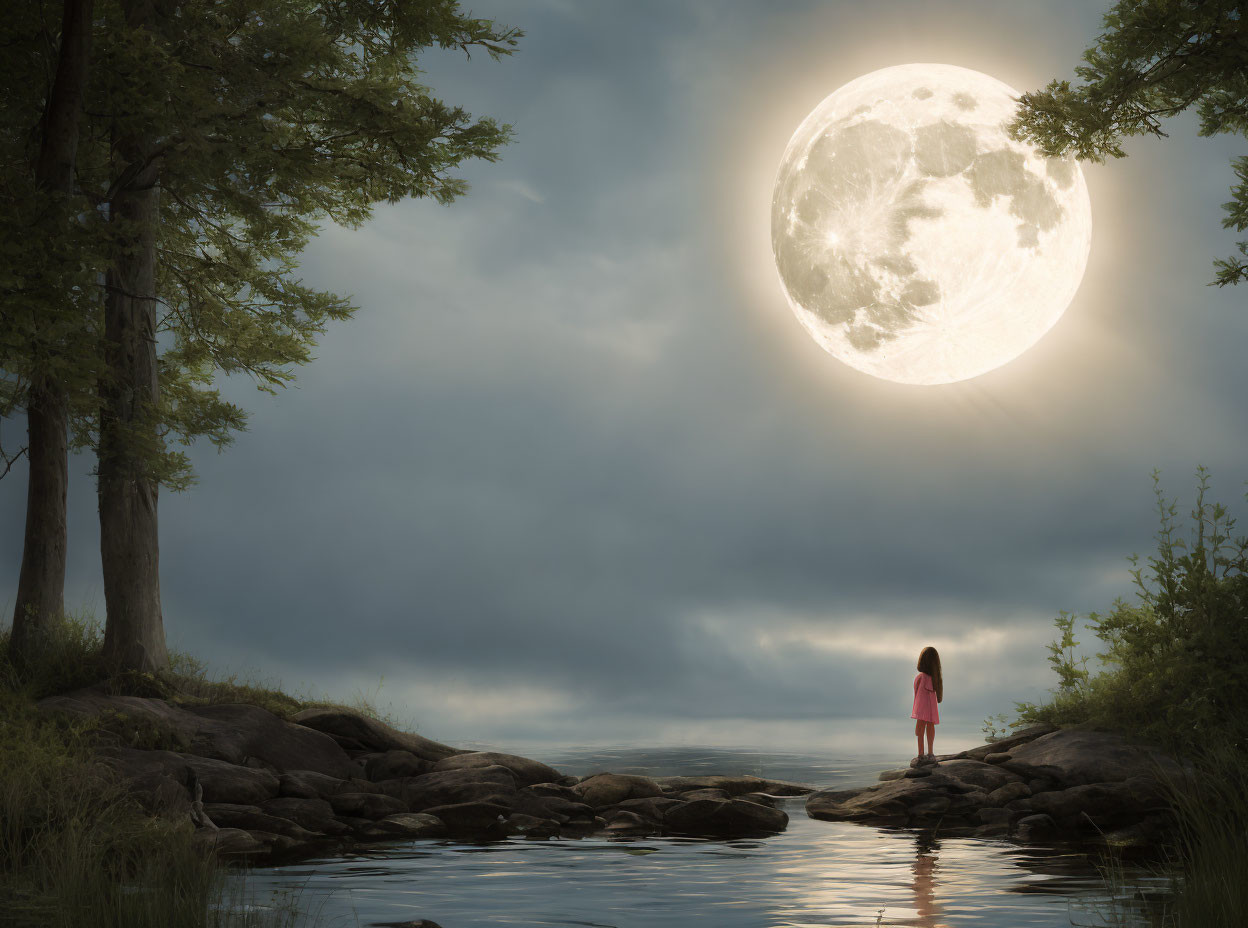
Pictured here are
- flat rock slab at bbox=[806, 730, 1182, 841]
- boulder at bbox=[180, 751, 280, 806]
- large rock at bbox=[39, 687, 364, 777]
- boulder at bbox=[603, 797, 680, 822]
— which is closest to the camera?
boulder at bbox=[180, 751, 280, 806]

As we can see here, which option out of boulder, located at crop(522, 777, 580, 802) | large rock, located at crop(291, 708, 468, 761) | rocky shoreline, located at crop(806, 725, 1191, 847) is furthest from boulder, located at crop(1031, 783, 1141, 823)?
large rock, located at crop(291, 708, 468, 761)

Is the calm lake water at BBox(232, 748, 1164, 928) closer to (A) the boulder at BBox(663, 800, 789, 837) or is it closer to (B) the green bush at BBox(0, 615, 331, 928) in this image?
(B) the green bush at BBox(0, 615, 331, 928)

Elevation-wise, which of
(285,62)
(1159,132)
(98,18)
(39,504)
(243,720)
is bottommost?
(243,720)

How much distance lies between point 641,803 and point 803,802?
5.14 meters

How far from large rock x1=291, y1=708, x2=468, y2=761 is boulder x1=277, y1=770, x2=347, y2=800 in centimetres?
249

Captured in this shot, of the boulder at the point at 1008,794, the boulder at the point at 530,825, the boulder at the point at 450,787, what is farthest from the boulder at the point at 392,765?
the boulder at the point at 1008,794

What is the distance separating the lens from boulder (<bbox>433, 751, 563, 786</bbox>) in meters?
18.4

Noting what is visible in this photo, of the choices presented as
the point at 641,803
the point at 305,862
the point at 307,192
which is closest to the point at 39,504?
the point at 307,192

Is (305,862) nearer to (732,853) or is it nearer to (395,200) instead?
(732,853)

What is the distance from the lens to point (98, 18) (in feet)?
69.2

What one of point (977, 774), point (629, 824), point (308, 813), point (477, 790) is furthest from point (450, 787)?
point (977, 774)

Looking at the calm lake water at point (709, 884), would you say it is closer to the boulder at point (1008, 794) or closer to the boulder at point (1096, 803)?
the boulder at point (1096, 803)

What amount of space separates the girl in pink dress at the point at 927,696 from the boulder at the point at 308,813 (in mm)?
11453

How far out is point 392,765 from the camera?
18.7m
